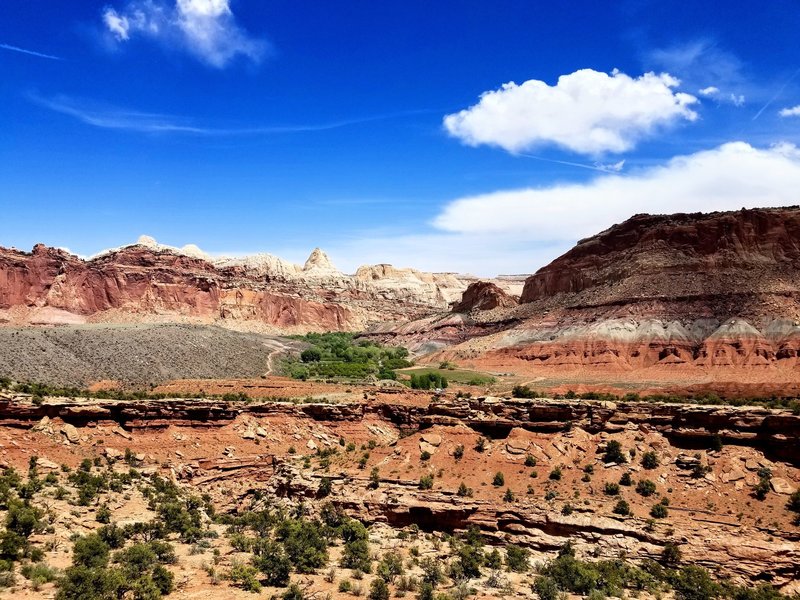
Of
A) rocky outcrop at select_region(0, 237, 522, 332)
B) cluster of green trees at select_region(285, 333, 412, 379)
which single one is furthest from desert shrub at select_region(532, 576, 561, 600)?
rocky outcrop at select_region(0, 237, 522, 332)

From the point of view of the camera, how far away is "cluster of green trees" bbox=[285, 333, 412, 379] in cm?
6975

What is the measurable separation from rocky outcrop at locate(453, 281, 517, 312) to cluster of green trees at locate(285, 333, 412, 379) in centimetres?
2451

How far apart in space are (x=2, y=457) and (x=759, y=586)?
1217 inches

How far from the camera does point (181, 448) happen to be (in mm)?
30453

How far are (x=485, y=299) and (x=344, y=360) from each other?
4429 centimetres

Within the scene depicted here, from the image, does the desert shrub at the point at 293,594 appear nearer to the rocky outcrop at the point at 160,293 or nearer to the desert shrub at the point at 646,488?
the desert shrub at the point at 646,488

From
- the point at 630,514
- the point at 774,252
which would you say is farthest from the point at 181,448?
the point at 774,252

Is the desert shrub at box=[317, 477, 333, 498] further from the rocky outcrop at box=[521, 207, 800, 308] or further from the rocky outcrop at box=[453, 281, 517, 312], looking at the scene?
the rocky outcrop at box=[453, 281, 517, 312]

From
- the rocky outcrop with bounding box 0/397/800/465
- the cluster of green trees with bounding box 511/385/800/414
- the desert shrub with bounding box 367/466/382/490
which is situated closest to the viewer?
the rocky outcrop with bounding box 0/397/800/465

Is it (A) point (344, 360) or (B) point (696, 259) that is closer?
(B) point (696, 259)

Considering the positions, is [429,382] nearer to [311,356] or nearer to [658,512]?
[311,356]

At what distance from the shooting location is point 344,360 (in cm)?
8962

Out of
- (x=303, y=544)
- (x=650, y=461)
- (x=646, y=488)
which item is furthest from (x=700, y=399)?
(x=303, y=544)

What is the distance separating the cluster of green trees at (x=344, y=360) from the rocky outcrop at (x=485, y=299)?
24512 millimetres
